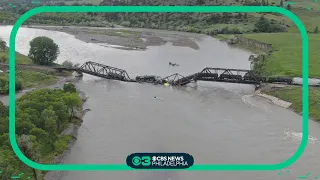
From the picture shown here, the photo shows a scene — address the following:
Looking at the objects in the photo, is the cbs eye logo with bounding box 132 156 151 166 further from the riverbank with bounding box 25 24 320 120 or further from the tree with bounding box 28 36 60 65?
the tree with bounding box 28 36 60 65

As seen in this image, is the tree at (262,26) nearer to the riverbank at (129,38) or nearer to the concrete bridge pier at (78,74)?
the riverbank at (129,38)

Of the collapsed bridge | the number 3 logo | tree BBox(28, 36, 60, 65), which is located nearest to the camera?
the number 3 logo

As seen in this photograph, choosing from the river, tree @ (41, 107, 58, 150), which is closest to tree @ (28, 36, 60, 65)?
the river

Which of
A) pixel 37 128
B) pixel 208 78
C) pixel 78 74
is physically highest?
pixel 37 128

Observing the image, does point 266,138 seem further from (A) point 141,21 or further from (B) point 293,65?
(A) point 141,21

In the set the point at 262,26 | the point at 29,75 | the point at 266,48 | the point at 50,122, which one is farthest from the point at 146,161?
the point at 262,26

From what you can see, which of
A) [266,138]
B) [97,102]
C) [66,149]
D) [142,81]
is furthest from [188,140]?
[142,81]

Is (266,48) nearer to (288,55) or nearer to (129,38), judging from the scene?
(288,55)
